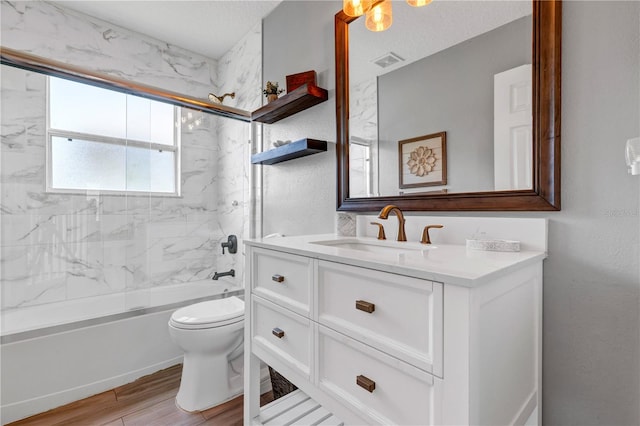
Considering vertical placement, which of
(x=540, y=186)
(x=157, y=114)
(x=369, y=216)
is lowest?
(x=369, y=216)

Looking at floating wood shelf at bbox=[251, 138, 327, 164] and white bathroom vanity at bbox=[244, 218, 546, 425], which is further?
floating wood shelf at bbox=[251, 138, 327, 164]

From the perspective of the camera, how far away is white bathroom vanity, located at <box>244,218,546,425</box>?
2.12ft

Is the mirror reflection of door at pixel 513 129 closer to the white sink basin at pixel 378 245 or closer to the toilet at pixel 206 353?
the white sink basin at pixel 378 245

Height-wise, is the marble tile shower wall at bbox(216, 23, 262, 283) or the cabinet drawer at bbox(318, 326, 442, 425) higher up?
the marble tile shower wall at bbox(216, 23, 262, 283)

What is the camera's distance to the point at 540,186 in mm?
971

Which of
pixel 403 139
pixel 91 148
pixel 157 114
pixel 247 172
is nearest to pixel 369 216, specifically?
pixel 403 139

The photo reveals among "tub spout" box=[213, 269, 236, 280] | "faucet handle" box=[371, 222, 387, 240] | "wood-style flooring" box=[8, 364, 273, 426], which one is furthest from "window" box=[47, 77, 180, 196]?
"faucet handle" box=[371, 222, 387, 240]

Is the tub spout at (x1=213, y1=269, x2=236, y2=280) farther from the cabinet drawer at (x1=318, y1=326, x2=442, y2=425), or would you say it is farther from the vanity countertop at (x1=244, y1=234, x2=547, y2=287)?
the cabinet drawer at (x1=318, y1=326, x2=442, y2=425)

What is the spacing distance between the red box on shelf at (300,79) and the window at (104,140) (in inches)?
A: 50.0

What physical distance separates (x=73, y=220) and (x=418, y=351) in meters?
2.56

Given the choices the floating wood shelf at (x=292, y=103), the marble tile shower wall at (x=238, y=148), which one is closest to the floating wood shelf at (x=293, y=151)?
the floating wood shelf at (x=292, y=103)

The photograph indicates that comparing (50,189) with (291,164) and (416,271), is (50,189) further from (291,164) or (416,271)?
(416,271)

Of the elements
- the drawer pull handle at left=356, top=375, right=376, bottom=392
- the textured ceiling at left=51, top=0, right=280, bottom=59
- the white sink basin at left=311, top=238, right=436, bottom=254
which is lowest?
the drawer pull handle at left=356, top=375, right=376, bottom=392

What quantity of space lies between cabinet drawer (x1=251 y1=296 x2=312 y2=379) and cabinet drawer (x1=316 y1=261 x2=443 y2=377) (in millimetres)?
126
